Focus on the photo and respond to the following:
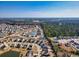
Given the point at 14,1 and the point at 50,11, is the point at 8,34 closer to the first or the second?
the point at 14,1

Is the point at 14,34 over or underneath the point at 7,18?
underneath

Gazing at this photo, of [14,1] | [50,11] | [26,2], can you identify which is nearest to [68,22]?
[50,11]

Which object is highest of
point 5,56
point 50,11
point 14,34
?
point 50,11

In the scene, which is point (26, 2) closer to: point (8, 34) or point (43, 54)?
point (8, 34)

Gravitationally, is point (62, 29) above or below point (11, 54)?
above

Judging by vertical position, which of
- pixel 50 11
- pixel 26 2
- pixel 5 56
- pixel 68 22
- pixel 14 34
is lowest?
pixel 5 56

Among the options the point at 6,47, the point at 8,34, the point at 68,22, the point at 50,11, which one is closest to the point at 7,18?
the point at 8,34

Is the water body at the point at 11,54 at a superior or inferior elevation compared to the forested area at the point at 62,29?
inferior

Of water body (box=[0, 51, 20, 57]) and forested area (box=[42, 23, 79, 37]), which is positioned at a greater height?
forested area (box=[42, 23, 79, 37])

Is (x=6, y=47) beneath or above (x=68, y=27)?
beneath
